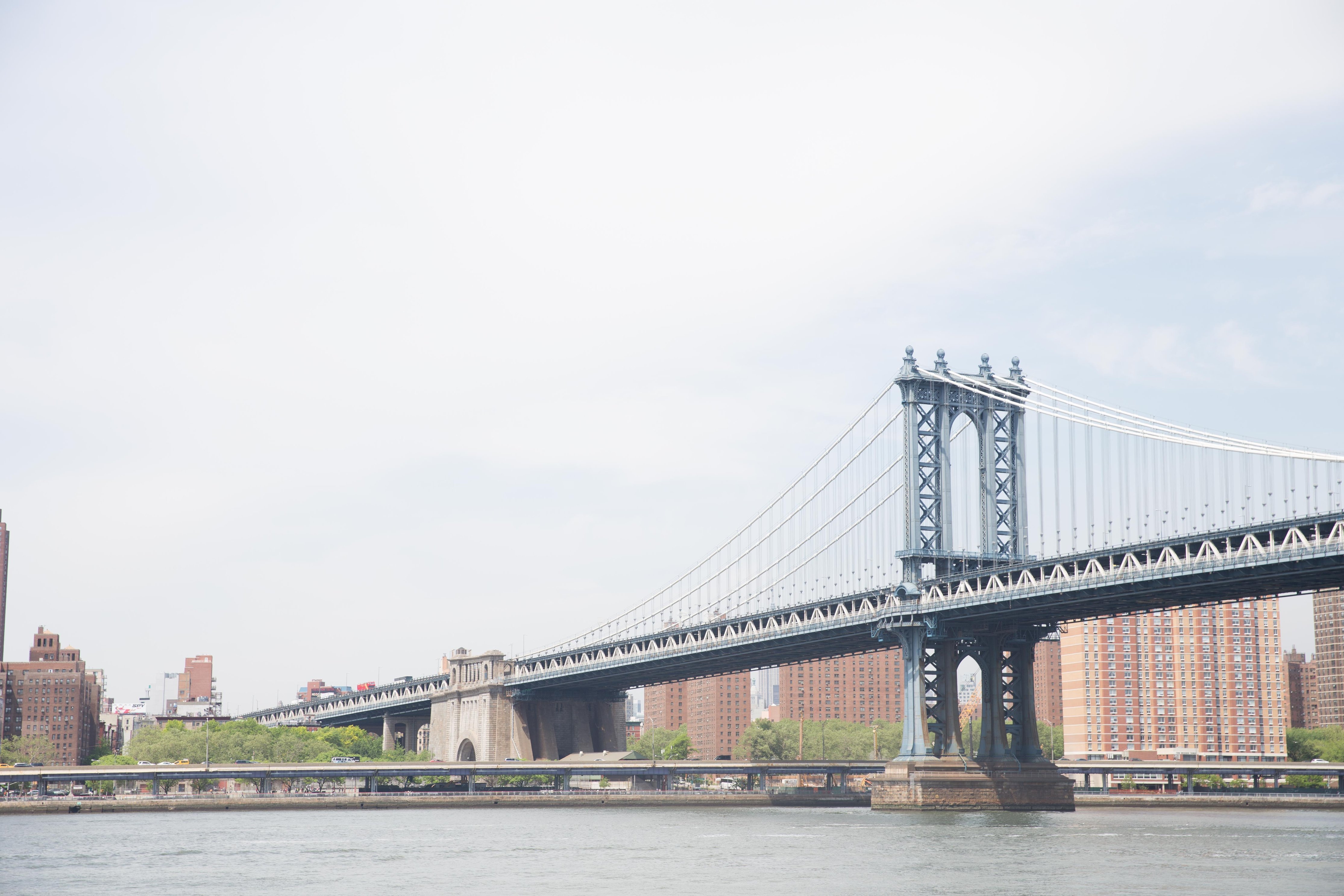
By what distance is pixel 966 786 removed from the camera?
88.2m

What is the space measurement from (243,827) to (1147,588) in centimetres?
5218

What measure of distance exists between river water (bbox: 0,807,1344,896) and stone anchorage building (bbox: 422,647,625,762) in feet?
158

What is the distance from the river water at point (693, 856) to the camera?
169ft

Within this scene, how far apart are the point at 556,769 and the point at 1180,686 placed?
84528 mm

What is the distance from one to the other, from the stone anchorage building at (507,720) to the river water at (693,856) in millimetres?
48100

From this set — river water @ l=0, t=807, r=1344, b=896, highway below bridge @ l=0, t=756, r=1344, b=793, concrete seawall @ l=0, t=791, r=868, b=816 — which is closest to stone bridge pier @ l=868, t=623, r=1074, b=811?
river water @ l=0, t=807, r=1344, b=896

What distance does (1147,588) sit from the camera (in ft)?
248

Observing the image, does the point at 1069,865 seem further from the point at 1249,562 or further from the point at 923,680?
the point at 923,680

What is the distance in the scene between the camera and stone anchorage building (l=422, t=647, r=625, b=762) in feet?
477

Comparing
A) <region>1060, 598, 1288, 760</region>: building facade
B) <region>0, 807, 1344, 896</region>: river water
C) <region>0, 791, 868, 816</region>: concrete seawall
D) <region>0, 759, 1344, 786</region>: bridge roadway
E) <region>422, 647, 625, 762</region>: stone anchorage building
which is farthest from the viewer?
<region>1060, 598, 1288, 760</region>: building facade

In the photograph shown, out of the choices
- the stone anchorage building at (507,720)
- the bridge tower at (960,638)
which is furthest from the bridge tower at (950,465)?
the stone anchorage building at (507,720)

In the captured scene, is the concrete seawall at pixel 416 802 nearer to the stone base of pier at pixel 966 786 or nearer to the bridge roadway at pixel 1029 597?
the bridge roadway at pixel 1029 597

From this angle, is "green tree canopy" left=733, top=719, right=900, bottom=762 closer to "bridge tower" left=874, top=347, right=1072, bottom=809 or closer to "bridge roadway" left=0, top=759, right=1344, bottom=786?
"bridge roadway" left=0, top=759, right=1344, bottom=786

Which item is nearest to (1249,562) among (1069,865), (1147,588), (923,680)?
(1147,588)
